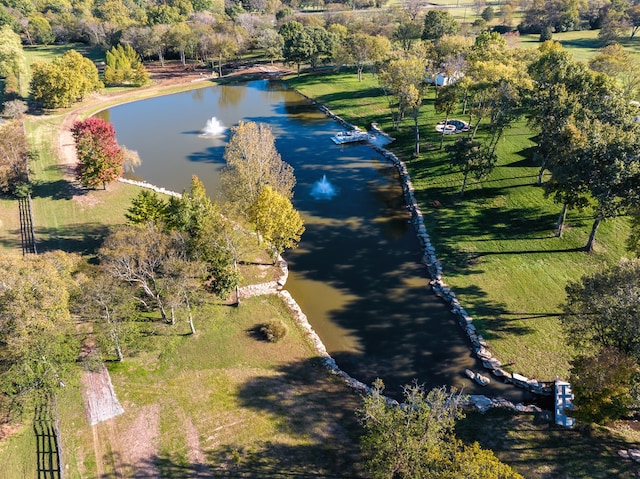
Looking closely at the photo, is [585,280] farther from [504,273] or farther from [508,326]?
[504,273]

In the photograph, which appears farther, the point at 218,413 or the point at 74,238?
the point at 74,238

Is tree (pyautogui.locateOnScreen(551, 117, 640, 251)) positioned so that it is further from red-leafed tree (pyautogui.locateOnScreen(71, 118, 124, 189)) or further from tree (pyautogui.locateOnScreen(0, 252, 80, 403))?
red-leafed tree (pyautogui.locateOnScreen(71, 118, 124, 189))

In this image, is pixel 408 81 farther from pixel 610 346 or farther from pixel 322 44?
pixel 322 44

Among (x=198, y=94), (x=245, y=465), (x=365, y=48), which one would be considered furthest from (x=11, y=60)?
(x=245, y=465)

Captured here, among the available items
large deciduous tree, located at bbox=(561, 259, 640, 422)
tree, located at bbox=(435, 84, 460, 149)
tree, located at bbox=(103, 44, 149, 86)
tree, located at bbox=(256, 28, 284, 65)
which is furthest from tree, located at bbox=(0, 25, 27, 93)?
large deciduous tree, located at bbox=(561, 259, 640, 422)

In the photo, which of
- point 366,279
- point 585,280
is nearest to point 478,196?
point 366,279

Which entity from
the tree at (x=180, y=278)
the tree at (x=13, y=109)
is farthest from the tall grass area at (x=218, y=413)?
the tree at (x=13, y=109)

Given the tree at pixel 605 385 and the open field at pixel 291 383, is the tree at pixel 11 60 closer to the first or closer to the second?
the open field at pixel 291 383
